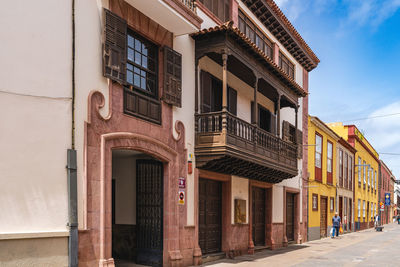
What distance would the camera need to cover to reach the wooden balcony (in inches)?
458

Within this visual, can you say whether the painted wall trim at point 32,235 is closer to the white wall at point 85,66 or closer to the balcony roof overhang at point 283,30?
the white wall at point 85,66

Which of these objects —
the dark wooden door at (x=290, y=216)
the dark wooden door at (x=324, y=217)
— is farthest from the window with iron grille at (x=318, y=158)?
the dark wooden door at (x=290, y=216)

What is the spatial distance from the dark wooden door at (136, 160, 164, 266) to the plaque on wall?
13.5 feet

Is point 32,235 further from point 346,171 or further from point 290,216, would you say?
point 346,171

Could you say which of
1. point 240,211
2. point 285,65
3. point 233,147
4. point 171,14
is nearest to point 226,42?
point 171,14

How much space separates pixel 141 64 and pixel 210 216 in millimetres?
5582

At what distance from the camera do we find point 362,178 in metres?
39.2

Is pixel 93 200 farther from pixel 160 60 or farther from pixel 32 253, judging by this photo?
pixel 160 60

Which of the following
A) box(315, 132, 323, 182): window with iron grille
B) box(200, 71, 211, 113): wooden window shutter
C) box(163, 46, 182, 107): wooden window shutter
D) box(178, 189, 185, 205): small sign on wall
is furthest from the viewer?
box(315, 132, 323, 182): window with iron grille

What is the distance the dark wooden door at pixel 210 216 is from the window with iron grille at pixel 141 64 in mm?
3693

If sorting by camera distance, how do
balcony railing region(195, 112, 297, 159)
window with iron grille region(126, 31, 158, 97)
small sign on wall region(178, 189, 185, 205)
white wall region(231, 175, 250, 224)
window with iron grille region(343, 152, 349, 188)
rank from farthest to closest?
window with iron grille region(343, 152, 349, 188) → white wall region(231, 175, 250, 224) → balcony railing region(195, 112, 297, 159) → small sign on wall region(178, 189, 185, 205) → window with iron grille region(126, 31, 158, 97)

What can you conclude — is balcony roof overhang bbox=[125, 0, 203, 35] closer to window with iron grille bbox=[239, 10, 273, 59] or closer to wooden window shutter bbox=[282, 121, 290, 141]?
window with iron grille bbox=[239, 10, 273, 59]

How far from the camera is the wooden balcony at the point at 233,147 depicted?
11625 mm

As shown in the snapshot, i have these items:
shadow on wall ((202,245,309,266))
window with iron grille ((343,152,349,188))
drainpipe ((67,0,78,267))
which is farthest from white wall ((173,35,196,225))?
window with iron grille ((343,152,349,188))
